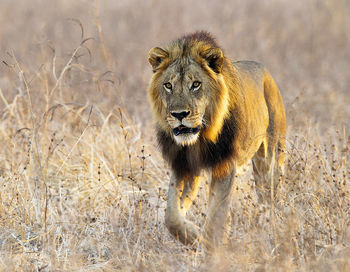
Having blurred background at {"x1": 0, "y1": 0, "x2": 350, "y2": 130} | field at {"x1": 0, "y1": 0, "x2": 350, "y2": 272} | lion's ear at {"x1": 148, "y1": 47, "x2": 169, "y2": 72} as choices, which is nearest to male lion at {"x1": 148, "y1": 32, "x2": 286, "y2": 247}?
lion's ear at {"x1": 148, "y1": 47, "x2": 169, "y2": 72}

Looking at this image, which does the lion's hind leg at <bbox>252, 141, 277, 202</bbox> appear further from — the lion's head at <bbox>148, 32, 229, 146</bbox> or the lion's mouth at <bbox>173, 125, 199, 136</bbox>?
the lion's mouth at <bbox>173, 125, 199, 136</bbox>

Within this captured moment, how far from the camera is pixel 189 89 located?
15.0 ft

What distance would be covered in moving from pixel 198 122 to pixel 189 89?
266 millimetres

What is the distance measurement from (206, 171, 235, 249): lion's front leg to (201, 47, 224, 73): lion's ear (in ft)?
2.99

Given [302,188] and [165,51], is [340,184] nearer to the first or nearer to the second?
[302,188]

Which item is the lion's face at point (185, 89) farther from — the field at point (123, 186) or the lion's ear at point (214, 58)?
the field at point (123, 186)

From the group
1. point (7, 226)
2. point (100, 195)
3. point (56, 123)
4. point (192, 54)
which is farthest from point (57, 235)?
point (56, 123)

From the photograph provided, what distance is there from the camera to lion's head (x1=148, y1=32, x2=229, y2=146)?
177 inches

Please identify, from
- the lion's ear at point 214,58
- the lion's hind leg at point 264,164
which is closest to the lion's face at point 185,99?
the lion's ear at point 214,58

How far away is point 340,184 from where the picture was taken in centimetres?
502

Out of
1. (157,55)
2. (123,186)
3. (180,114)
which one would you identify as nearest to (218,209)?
(180,114)

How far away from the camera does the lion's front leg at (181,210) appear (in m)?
4.58

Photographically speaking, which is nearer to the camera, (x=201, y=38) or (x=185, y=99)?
(x=185, y=99)

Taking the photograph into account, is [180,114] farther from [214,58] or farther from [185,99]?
[214,58]
